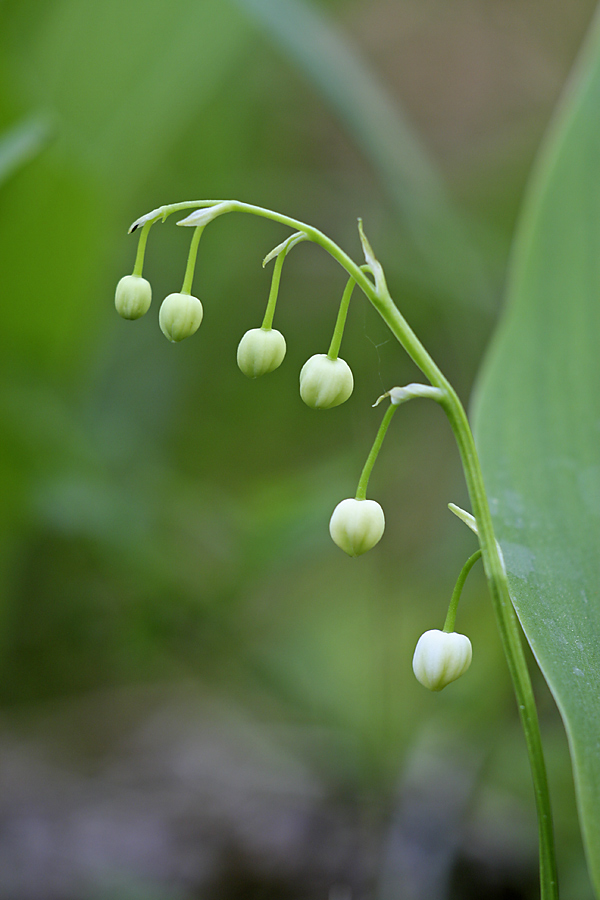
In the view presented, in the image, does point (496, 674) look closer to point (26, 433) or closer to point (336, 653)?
point (336, 653)

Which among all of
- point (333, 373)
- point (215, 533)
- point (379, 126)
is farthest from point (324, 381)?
point (379, 126)

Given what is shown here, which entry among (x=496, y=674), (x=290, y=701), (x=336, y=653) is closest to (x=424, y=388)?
(x=496, y=674)

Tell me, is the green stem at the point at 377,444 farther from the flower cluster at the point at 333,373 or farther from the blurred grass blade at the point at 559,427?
the blurred grass blade at the point at 559,427

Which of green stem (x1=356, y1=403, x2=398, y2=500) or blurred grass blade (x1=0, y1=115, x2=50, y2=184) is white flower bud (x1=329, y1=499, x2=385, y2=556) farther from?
blurred grass blade (x1=0, y1=115, x2=50, y2=184)

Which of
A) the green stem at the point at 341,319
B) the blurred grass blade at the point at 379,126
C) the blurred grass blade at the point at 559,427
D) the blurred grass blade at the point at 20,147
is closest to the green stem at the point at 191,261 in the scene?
the green stem at the point at 341,319

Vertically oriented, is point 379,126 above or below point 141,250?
above

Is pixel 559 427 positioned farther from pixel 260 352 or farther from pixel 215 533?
pixel 215 533
